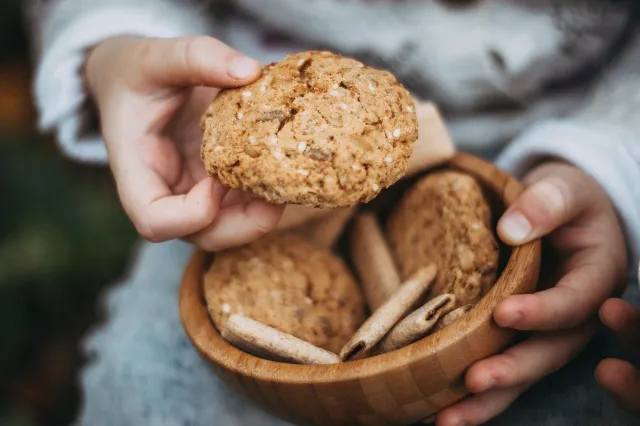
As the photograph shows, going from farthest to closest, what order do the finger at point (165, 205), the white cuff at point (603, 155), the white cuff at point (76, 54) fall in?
the white cuff at point (76, 54)
the white cuff at point (603, 155)
the finger at point (165, 205)

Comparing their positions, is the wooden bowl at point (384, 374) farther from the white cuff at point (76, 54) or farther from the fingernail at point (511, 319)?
the white cuff at point (76, 54)

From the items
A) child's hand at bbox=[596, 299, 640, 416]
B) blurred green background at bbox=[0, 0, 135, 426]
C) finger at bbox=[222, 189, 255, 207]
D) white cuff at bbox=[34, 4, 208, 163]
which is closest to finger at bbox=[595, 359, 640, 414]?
child's hand at bbox=[596, 299, 640, 416]

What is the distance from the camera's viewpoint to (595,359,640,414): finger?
62 centimetres

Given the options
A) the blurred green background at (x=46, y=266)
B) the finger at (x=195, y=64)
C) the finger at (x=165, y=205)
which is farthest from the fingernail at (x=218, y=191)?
the blurred green background at (x=46, y=266)

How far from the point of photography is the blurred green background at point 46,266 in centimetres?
142

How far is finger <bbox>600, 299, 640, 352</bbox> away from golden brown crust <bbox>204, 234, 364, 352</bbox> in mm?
283

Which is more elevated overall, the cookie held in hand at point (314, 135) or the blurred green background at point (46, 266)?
the cookie held in hand at point (314, 135)

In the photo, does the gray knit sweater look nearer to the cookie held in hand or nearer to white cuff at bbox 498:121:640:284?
white cuff at bbox 498:121:640:284

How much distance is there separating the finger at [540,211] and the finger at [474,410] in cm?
18

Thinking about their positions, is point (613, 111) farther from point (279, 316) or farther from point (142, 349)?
point (142, 349)

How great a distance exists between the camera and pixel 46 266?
4.70 ft

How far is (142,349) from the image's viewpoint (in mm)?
889

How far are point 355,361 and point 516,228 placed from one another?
24 centimetres

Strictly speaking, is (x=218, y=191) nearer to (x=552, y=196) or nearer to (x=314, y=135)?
(x=314, y=135)
